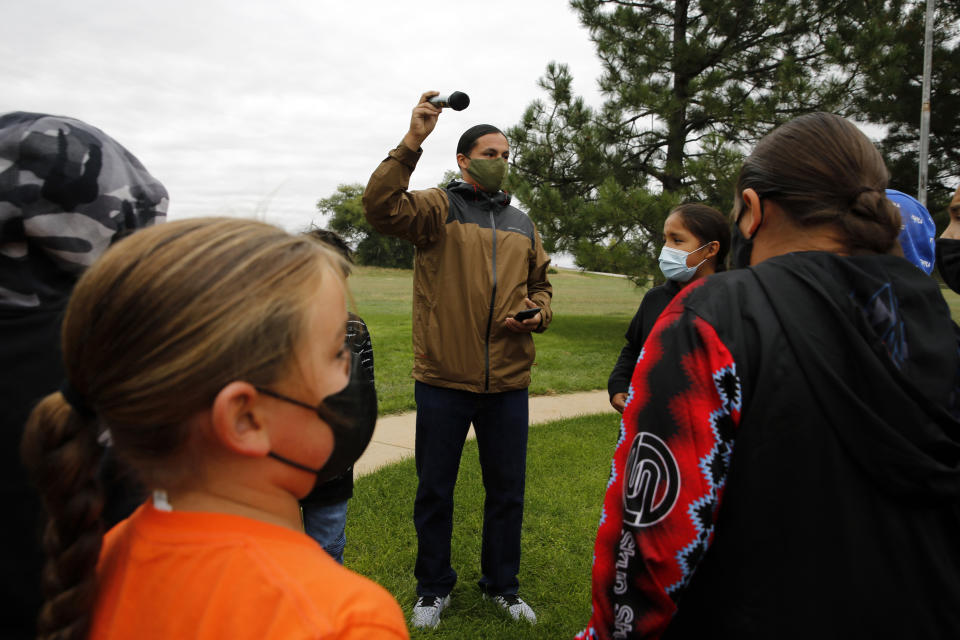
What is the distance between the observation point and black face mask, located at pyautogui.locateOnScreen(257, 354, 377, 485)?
3.35 feet

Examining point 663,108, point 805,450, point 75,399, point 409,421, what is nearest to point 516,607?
point 805,450

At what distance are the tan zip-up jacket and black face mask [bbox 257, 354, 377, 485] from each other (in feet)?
6.04

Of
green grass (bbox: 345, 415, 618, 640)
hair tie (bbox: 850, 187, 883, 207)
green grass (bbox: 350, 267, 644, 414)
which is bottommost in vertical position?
green grass (bbox: 350, 267, 644, 414)

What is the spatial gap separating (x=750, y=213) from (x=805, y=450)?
0.56 meters

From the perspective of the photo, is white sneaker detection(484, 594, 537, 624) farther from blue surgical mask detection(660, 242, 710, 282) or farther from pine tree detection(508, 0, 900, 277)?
pine tree detection(508, 0, 900, 277)

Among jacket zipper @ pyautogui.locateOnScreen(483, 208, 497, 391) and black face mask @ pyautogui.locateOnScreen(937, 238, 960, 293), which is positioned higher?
black face mask @ pyautogui.locateOnScreen(937, 238, 960, 293)

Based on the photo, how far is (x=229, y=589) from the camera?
0.82 m

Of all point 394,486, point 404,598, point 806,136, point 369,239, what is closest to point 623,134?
point 394,486

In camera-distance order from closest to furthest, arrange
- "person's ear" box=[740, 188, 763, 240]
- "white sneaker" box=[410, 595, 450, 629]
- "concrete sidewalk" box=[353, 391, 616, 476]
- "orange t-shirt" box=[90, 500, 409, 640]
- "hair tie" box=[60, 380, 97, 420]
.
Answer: "orange t-shirt" box=[90, 500, 409, 640], "hair tie" box=[60, 380, 97, 420], "person's ear" box=[740, 188, 763, 240], "white sneaker" box=[410, 595, 450, 629], "concrete sidewalk" box=[353, 391, 616, 476]

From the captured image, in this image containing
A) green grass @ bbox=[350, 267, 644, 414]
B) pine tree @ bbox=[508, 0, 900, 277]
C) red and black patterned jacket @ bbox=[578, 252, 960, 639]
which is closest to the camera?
red and black patterned jacket @ bbox=[578, 252, 960, 639]

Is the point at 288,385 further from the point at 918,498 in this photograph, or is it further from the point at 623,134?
the point at 623,134

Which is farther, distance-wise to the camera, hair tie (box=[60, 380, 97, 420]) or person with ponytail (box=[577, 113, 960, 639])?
person with ponytail (box=[577, 113, 960, 639])

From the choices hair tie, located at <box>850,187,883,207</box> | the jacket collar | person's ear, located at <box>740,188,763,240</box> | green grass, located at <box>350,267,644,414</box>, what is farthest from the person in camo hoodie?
the jacket collar

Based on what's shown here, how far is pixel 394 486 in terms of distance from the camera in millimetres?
4715
